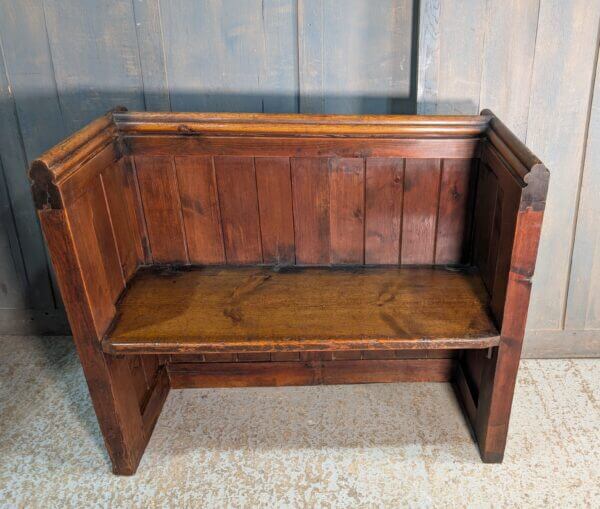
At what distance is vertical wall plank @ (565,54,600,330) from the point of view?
1.79 metres

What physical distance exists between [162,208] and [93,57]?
0.54m

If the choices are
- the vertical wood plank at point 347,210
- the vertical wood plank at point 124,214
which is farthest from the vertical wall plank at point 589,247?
the vertical wood plank at point 124,214

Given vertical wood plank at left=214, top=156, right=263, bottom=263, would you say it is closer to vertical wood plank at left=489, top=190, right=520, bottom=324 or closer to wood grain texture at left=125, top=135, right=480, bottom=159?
wood grain texture at left=125, top=135, right=480, bottom=159

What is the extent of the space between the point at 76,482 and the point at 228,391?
0.55 metres

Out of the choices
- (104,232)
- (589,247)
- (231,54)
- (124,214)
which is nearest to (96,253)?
(104,232)

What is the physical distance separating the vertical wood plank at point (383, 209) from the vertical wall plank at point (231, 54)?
38 centimetres

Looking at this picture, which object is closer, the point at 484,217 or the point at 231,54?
the point at 484,217

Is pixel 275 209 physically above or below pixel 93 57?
below

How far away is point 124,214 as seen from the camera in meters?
1.69

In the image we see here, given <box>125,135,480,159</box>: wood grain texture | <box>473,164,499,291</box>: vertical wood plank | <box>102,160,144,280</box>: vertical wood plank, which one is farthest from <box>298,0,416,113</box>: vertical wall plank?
<box>102,160,144,280</box>: vertical wood plank

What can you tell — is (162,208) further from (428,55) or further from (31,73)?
(428,55)

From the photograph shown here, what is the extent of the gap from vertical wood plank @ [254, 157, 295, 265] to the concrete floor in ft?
1.66

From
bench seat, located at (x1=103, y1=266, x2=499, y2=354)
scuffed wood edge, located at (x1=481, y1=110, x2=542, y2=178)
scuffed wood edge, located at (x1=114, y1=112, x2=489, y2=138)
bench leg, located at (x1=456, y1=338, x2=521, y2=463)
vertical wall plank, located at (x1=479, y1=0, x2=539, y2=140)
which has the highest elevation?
vertical wall plank, located at (x1=479, y1=0, x2=539, y2=140)

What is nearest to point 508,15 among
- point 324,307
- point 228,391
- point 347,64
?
point 347,64
